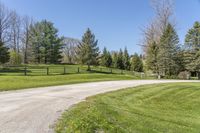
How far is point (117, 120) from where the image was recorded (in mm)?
7484

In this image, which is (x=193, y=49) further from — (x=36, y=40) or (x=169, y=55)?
(x=36, y=40)

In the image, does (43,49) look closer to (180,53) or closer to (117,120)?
(180,53)

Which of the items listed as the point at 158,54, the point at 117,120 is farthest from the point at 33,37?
the point at 117,120

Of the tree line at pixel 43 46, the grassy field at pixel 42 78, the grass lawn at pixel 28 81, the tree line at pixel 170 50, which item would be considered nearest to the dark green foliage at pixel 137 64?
the tree line at pixel 43 46

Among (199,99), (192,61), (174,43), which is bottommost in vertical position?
(199,99)

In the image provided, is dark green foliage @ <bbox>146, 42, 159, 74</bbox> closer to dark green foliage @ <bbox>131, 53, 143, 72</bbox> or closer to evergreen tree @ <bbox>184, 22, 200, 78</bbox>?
evergreen tree @ <bbox>184, 22, 200, 78</bbox>

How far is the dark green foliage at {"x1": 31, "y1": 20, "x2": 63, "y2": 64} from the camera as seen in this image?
51875 mm

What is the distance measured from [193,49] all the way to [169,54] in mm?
5339

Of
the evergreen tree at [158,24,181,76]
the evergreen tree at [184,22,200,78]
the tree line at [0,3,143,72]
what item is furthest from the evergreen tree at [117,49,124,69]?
the evergreen tree at [158,24,181,76]

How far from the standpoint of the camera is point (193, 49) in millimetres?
41781

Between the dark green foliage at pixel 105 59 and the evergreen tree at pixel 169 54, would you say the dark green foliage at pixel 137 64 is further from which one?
the evergreen tree at pixel 169 54

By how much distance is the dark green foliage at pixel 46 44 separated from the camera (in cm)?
5188

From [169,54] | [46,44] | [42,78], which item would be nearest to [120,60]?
[46,44]

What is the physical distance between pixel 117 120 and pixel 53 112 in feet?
7.41
